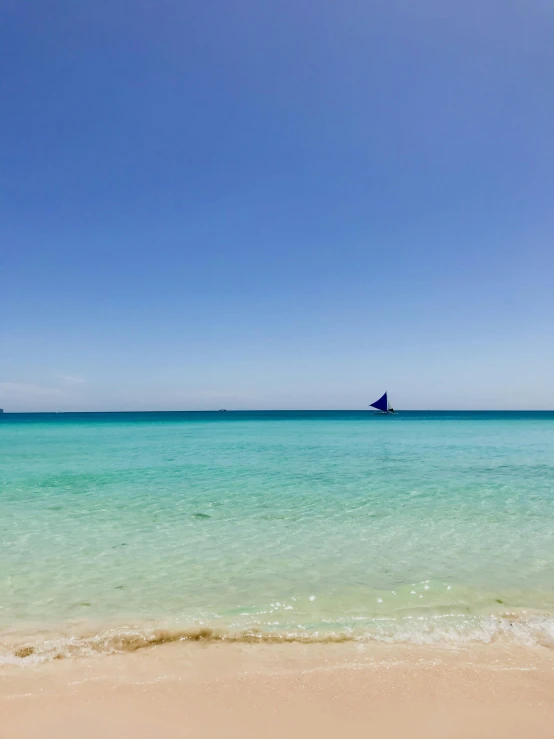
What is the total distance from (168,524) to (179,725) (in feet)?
19.7

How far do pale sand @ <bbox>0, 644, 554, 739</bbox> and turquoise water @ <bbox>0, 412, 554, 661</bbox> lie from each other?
39 cm

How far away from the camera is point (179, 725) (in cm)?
309

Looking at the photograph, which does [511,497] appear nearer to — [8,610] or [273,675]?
[273,675]

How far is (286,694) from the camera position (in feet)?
11.3

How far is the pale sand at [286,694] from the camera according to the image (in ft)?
9.96

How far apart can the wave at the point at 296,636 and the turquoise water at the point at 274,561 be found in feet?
0.08

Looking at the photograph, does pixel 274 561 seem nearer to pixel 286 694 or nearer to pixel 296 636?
pixel 296 636

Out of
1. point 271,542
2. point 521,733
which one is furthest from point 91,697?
point 271,542

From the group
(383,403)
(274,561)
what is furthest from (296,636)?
(383,403)

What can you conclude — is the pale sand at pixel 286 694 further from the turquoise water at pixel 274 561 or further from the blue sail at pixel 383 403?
the blue sail at pixel 383 403

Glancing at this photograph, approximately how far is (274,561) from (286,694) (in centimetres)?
329

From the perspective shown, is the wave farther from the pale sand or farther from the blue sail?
the blue sail

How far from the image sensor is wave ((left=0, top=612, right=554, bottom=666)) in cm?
418

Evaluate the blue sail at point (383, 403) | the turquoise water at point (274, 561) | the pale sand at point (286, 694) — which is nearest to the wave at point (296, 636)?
the turquoise water at point (274, 561)
